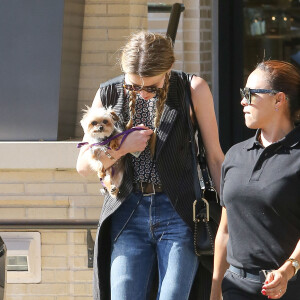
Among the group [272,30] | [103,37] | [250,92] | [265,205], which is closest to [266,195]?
[265,205]

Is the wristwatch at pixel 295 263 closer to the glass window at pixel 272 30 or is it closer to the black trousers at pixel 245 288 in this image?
the black trousers at pixel 245 288

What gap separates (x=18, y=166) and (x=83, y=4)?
137cm

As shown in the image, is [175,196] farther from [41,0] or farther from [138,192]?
[41,0]

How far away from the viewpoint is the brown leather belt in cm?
352

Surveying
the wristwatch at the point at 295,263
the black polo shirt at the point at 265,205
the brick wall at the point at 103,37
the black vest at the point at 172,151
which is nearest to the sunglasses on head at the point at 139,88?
the black vest at the point at 172,151

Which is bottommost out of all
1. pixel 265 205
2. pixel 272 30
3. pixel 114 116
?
pixel 265 205

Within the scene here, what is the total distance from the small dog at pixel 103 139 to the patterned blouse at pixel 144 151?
8cm

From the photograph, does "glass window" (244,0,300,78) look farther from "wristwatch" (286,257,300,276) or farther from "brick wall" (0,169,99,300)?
"wristwatch" (286,257,300,276)

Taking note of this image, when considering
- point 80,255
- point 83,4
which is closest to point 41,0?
point 83,4

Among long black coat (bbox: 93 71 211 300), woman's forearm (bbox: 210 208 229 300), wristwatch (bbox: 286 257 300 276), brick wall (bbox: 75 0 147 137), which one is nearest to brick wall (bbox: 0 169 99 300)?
brick wall (bbox: 75 0 147 137)

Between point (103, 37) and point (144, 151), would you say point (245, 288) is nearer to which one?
point (144, 151)

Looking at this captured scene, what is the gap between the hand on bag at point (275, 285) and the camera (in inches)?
113

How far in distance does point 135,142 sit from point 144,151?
0.45 feet

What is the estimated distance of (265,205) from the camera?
304 centimetres
